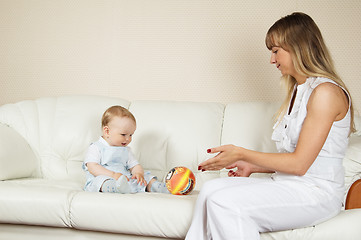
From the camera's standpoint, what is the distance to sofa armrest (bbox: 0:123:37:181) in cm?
256

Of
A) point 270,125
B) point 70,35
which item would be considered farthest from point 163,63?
point 270,125

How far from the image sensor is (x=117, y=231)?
201 cm

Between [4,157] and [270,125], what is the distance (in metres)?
1.54

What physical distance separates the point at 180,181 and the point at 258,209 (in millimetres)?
644

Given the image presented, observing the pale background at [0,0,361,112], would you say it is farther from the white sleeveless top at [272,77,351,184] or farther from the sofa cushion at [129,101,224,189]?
the white sleeveless top at [272,77,351,184]

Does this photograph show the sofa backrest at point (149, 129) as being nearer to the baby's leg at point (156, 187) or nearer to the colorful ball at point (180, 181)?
the baby's leg at point (156, 187)

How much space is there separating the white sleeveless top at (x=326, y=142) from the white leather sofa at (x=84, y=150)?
212mm

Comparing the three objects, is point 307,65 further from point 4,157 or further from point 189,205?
point 4,157

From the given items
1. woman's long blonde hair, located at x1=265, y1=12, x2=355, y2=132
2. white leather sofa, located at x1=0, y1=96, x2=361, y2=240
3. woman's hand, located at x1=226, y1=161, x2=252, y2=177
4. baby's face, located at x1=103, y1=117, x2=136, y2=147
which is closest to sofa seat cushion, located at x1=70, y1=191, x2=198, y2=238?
white leather sofa, located at x1=0, y1=96, x2=361, y2=240

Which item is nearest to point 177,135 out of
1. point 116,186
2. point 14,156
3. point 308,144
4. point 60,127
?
point 116,186

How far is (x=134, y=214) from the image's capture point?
77.7 inches

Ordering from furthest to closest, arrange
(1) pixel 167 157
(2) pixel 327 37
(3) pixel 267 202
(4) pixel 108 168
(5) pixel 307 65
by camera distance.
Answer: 1. (2) pixel 327 37
2. (1) pixel 167 157
3. (4) pixel 108 168
4. (5) pixel 307 65
5. (3) pixel 267 202

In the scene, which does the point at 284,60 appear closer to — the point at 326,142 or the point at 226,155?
the point at 326,142

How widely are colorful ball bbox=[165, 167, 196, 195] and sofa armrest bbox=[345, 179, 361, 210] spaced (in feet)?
2.41
